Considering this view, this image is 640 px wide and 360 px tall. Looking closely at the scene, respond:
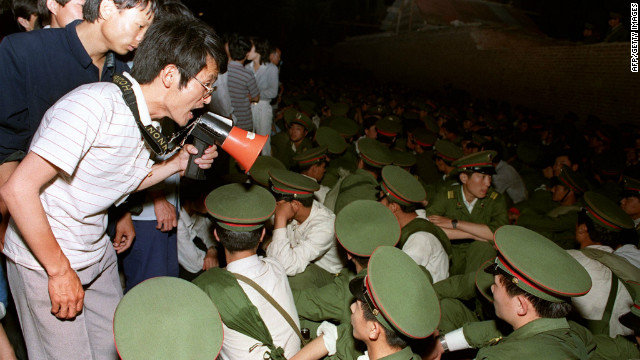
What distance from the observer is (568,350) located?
1.78 m

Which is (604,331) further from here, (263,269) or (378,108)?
(378,108)

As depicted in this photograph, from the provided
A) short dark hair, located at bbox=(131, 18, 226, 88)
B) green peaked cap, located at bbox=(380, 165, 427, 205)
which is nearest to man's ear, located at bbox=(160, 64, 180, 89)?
short dark hair, located at bbox=(131, 18, 226, 88)

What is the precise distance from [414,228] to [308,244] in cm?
95

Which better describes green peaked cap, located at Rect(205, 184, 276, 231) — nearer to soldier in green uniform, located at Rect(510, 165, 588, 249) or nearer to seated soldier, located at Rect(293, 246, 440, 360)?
seated soldier, located at Rect(293, 246, 440, 360)

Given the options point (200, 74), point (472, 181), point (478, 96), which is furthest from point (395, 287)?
point (478, 96)

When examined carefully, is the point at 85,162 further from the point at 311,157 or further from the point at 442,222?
the point at 442,222

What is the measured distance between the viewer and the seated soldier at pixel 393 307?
1.62m

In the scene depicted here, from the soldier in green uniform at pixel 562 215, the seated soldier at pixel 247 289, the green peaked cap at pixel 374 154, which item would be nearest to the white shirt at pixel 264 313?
the seated soldier at pixel 247 289

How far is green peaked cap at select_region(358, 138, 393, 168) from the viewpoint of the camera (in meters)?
4.54

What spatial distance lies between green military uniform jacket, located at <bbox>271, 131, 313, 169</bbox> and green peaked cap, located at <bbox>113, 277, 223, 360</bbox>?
468cm

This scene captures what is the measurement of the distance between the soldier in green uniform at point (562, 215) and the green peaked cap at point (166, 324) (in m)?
4.45

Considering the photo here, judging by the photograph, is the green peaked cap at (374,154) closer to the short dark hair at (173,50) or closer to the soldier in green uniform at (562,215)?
the soldier in green uniform at (562,215)

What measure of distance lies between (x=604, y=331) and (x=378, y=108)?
6.15m

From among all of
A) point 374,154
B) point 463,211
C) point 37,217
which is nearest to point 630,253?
point 463,211
